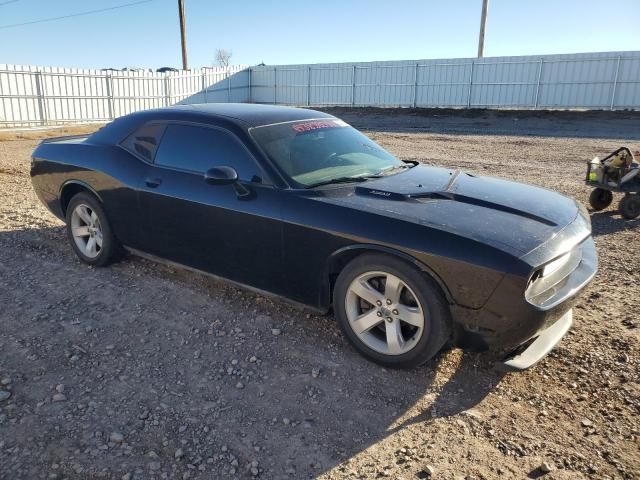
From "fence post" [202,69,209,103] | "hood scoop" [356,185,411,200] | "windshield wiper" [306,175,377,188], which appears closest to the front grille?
"hood scoop" [356,185,411,200]

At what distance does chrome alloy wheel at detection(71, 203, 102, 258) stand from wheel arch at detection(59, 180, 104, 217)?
0.18 metres

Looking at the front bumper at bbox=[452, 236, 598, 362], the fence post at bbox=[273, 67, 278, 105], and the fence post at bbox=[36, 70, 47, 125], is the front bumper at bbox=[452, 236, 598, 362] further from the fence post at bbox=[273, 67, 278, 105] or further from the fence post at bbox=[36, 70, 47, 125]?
the fence post at bbox=[273, 67, 278, 105]

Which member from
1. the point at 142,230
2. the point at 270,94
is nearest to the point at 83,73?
the point at 270,94

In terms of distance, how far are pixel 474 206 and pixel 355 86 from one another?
28246mm

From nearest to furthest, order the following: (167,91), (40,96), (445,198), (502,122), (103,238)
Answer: (445,198) → (103,238) → (40,96) → (502,122) → (167,91)

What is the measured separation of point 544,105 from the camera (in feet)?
81.9

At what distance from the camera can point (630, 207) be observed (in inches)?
273

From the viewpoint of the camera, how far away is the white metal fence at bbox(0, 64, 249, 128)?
1922 cm

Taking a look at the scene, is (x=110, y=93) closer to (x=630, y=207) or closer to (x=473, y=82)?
(x=473, y=82)

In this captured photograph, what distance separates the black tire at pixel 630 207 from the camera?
6.89m

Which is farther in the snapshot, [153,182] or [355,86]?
[355,86]

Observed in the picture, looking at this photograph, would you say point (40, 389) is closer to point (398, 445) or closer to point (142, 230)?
point (142, 230)

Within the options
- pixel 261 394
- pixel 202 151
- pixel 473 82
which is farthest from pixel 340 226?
pixel 473 82

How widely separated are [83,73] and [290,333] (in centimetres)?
2169
